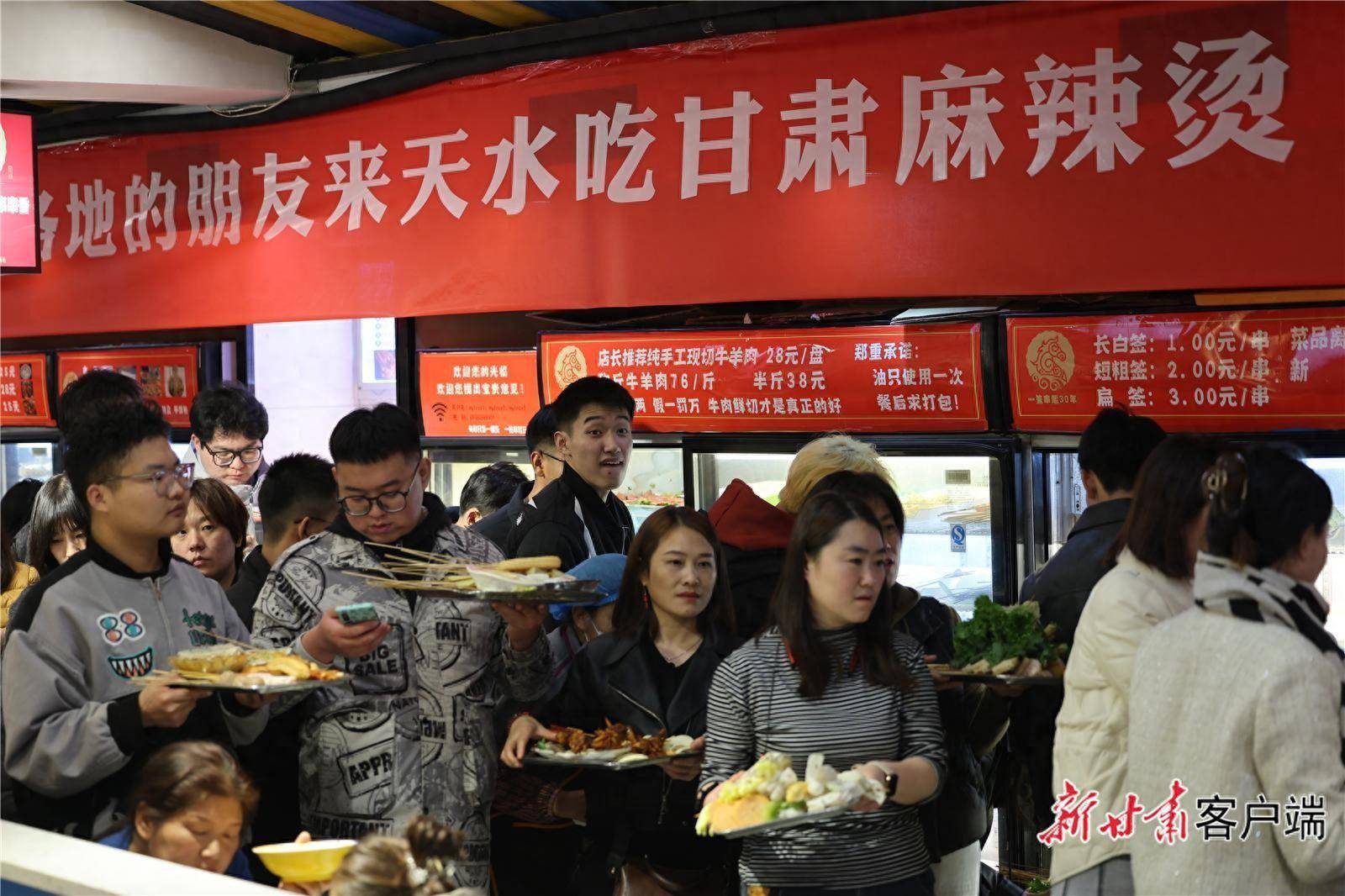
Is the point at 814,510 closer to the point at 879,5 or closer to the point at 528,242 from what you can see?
the point at 879,5

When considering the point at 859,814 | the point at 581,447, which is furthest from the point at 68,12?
the point at 859,814

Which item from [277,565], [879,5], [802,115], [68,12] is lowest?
[277,565]

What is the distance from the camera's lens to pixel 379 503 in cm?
324

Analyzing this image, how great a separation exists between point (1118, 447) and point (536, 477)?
2118 mm

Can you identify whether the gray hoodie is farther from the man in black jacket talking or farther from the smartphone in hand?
the man in black jacket talking

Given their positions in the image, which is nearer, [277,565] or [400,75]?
[277,565]

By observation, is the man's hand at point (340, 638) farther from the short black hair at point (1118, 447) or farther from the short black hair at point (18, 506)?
the short black hair at point (18, 506)

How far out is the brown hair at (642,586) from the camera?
346cm

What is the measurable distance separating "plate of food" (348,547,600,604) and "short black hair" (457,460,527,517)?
7.08 feet

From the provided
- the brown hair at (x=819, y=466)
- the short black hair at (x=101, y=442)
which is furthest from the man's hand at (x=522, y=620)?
the brown hair at (x=819, y=466)

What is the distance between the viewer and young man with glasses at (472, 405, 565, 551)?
4645mm

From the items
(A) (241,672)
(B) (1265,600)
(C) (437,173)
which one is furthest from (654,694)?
(C) (437,173)

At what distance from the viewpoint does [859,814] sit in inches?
113

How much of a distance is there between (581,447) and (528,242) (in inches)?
44.4
